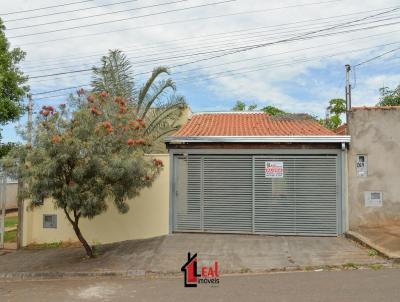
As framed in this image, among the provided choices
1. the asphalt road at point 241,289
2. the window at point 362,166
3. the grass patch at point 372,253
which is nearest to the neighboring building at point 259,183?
the window at point 362,166

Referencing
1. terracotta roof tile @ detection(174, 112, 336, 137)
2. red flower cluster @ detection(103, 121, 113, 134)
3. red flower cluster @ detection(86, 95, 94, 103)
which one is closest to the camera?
red flower cluster @ detection(103, 121, 113, 134)

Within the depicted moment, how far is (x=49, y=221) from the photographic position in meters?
13.0

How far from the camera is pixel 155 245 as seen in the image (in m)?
11.5

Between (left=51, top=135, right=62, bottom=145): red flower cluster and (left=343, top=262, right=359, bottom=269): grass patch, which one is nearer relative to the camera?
(left=343, top=262, right=359, bottom=269): grass patch

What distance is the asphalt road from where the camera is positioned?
704 centimetres

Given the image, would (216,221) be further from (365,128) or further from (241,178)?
(365,128)

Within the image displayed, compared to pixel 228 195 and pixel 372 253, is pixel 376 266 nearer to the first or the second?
pixel 372 253

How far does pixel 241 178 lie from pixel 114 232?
154 inches

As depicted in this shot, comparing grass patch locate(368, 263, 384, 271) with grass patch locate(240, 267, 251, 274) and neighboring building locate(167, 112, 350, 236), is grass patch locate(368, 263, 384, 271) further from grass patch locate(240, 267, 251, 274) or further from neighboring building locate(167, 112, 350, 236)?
neighboring building locate(167, 112, 350, 236)

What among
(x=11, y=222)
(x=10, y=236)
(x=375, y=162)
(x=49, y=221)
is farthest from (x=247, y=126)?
(x=11, y=222)

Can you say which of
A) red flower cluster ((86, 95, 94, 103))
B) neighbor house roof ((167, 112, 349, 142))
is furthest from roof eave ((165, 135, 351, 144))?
red flower cluster ((86, 95, 94, 103))

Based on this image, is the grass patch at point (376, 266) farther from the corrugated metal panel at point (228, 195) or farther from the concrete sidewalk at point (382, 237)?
the corrugated metal panel at point (228, 195)

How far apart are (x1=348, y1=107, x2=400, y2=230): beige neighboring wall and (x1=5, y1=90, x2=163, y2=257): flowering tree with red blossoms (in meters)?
5.99

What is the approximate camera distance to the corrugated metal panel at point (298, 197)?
12.4 metres
